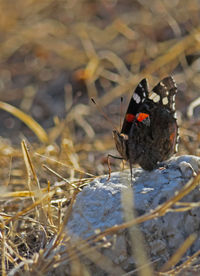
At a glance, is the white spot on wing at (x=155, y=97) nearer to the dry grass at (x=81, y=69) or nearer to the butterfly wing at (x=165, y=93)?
the butterfly wing at (x=165, y=93)

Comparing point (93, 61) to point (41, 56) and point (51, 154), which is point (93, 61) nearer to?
point (41, 56)

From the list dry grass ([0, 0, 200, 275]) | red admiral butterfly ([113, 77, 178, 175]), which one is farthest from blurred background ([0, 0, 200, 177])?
red admiral butterfly ([113, 77, 178, 175])

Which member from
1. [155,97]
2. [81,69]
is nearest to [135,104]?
[155,97]

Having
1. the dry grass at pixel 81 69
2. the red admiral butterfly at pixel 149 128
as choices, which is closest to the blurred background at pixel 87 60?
the dry grass at pixel 81 69

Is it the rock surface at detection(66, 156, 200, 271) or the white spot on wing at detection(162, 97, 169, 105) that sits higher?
the white spot on wing at detection(162, 97, 169, 105)

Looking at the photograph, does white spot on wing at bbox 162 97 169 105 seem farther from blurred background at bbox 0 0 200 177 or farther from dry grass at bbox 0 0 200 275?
blurred background at bbox 0 0 200 177

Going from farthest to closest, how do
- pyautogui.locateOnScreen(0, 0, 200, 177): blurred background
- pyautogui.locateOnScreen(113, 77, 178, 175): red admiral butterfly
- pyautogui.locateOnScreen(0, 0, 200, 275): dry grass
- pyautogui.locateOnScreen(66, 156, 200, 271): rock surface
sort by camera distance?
pyautogui.locateOnScreen(0, 0, 200, 177): blurred background → pyautogui.locateOnScreen(0, 0, 200, 275): dry grass → pyautogui.locateOnScreen(113, 77, 178, 175): red admiral butterfly → pyautogui.locateOnScreen(66, 156, 200, 271): rock surface

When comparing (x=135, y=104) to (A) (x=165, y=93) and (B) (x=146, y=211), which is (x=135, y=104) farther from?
(B) (x=146, y=211)
